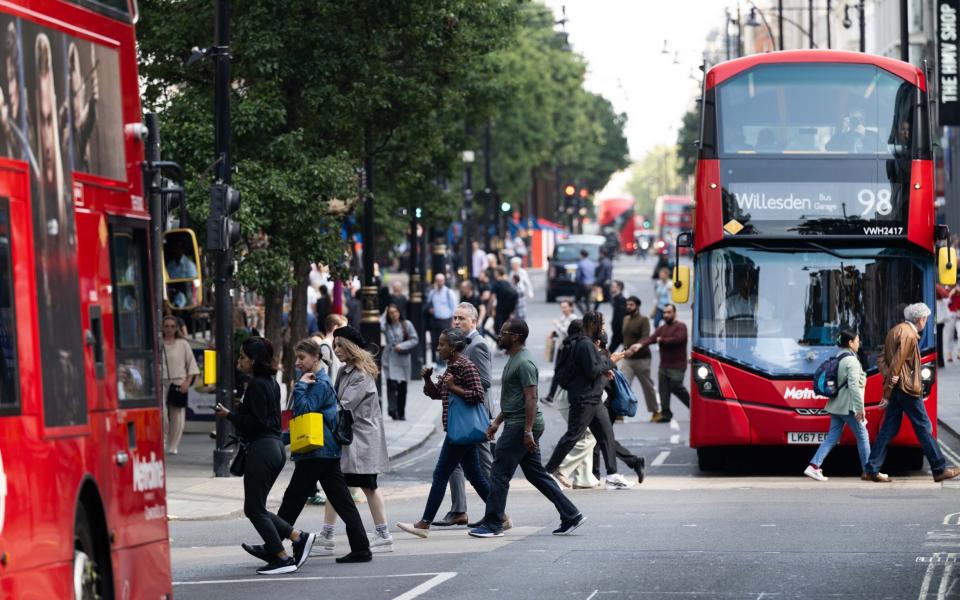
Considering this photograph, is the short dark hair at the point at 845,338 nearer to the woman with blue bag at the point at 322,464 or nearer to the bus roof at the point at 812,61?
the bus roof at the point at 812,61

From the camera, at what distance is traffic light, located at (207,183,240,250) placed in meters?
19.3

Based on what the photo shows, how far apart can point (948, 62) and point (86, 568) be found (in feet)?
121

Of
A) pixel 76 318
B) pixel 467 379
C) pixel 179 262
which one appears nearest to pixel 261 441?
pixel 467 379

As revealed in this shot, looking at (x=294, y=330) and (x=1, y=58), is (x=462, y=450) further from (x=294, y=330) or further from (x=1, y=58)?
(x=294, y=330)

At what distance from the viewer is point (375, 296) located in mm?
30641

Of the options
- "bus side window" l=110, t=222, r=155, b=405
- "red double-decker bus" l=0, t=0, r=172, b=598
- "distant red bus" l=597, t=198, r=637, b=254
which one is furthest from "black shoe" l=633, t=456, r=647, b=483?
"distant red bus" l=597, t=198, r=637, b=254

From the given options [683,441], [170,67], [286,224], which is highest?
[170,67]

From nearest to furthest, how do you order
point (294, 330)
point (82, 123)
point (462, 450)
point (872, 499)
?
point (82, 123)
point (462, 450)
point (872, 499)
point (294, 330)

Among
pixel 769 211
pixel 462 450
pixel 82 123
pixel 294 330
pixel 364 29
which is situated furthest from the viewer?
pixel 294 330

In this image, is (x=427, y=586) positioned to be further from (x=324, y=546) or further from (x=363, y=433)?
(x=324, y=546)

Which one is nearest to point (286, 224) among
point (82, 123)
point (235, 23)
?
point (235, 23)

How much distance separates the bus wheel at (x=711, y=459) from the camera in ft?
64.7

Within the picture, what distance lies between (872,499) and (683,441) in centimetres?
700

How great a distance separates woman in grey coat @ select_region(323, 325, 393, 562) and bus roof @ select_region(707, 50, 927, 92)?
6606 millimetres
